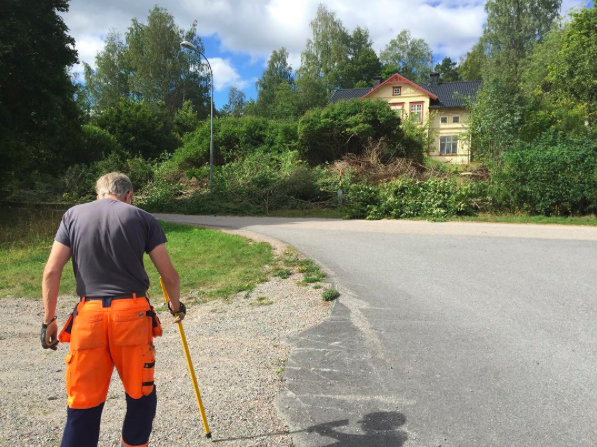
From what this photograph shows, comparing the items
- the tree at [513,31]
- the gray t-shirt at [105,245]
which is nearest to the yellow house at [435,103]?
the tree at [513,31]

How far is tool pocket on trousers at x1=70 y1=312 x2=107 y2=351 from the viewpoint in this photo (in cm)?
241

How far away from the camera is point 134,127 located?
35.6 meters

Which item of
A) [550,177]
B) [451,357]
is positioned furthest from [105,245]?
[550,177]

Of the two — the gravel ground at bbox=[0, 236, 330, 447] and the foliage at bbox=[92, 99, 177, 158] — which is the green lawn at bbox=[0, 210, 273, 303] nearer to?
the gravel ground at bbox=[0, 236, 330, 447]

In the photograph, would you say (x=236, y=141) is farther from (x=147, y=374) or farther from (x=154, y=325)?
(x=147, y=374)

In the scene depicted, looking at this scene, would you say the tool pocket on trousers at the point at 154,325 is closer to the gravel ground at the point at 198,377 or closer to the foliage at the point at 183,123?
the gravel ground at the point at 198,377

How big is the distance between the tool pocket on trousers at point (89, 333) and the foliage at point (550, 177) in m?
16.1

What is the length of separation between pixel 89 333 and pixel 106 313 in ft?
0.43

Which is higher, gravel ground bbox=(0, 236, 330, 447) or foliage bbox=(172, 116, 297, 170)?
foliage bbox=(172, 116, 297, 170)

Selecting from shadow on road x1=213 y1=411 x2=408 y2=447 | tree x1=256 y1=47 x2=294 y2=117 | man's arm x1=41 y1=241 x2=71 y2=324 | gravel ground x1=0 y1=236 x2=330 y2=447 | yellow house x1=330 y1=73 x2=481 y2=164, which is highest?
tree x1=256 y1=47 x2=294 y2=117

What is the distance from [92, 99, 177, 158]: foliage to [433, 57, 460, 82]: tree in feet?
165

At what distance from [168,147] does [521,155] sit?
98.3 ft

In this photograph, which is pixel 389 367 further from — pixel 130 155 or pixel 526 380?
pixel 130 155

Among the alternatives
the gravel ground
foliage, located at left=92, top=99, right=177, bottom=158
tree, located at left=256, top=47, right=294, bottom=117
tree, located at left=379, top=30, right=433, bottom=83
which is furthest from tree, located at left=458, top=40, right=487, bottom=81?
the gravel ground
